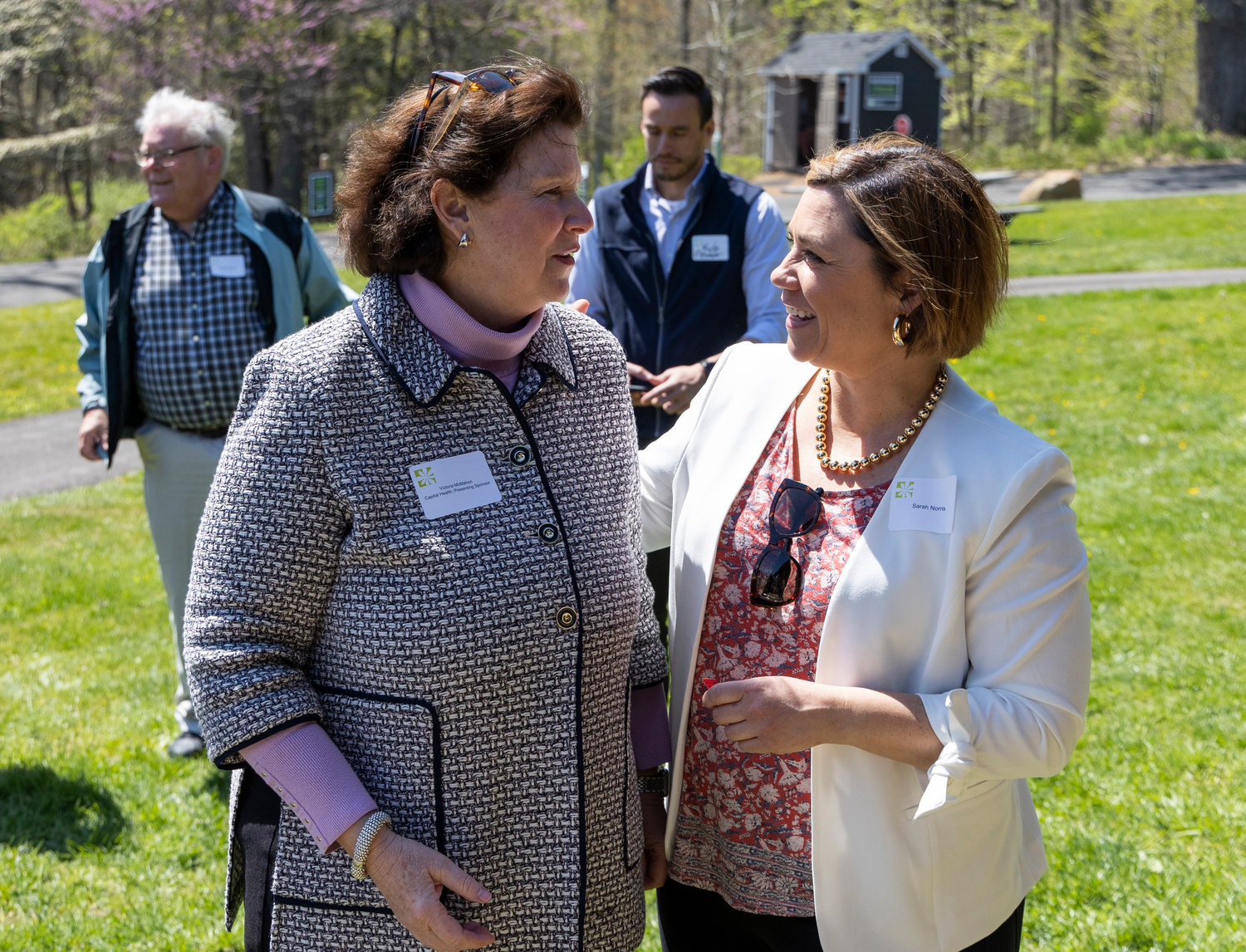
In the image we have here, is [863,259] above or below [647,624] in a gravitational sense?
above

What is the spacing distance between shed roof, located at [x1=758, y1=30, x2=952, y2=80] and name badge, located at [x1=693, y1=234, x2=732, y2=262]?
28.1m

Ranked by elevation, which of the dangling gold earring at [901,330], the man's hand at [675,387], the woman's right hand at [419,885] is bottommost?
the woman's right hand at [419,885]

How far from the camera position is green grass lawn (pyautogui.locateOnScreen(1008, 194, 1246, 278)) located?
14.3 m

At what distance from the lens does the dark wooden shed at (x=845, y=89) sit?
1196 inches

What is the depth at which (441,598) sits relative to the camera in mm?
1638

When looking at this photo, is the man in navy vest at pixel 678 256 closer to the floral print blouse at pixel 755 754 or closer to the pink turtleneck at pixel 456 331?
the floral print blouse at pixel 755 754

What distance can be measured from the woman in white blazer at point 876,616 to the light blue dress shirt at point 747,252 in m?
2.15

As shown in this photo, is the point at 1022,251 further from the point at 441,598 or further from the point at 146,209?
the point at 441,598

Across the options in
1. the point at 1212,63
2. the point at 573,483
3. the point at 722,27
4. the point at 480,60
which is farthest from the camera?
the point at 722,27

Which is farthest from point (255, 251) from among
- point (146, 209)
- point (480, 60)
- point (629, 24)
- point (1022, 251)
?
point (629, 24)

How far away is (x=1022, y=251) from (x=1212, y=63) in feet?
55.0

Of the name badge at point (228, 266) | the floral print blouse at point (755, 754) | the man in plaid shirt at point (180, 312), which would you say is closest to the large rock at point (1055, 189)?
the man in plaid shirt at point (180, 312)

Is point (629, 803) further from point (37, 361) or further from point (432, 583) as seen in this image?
point (37, 361)

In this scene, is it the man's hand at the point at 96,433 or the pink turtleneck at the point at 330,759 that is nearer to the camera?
the pink turtleneck at the point at 330,759
